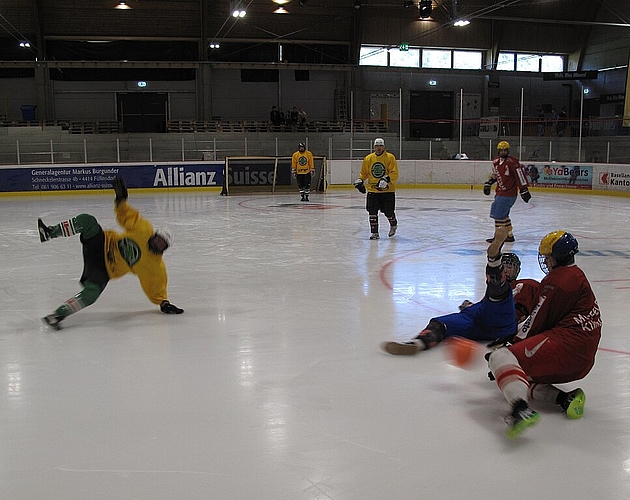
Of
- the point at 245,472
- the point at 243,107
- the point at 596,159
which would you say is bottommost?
the point at 245,472

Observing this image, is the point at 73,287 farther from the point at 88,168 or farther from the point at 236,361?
the point at 88,168

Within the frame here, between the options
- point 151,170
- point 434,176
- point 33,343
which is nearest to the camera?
point 33,343

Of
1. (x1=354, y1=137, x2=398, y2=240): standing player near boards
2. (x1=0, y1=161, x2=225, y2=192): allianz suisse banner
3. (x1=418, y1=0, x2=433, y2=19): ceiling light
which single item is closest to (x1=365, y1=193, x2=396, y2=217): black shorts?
(x1=354, y1=137, x2=398, y2=240): standing player near boards

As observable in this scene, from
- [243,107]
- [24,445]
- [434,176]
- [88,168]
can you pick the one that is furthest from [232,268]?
[243,107]

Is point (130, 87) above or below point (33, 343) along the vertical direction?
above

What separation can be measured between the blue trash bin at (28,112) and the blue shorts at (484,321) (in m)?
28.9

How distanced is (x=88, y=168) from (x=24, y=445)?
19754mm

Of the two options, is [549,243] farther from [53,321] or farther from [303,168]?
[303,168]

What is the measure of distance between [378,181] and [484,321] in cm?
630

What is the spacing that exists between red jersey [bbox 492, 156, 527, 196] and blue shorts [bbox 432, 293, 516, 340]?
17.9 feet

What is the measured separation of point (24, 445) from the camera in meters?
3.38

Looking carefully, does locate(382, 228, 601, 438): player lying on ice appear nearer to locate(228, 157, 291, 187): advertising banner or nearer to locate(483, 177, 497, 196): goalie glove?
locate(483, 177, 497, 196): goalie glove

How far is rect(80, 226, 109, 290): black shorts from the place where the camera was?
5.67 m

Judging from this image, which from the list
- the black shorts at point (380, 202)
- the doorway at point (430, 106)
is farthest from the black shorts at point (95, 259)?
the doorway at point (430, 106)
